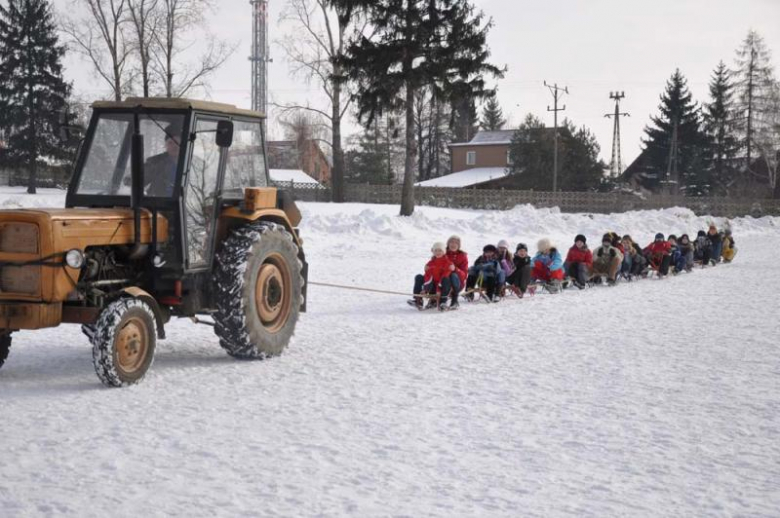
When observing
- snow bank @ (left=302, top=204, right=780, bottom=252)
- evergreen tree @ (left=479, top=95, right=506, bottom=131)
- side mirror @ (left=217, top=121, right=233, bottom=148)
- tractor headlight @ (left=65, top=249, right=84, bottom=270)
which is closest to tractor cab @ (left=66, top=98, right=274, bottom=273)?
side mirror @ (left=217, top=121, right=233, bottom=148)

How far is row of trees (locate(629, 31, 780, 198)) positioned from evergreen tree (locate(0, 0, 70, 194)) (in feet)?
144

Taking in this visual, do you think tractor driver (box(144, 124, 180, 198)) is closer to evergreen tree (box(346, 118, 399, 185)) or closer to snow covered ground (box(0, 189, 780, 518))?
snow covered ground (box(0, 189, 780, 518))

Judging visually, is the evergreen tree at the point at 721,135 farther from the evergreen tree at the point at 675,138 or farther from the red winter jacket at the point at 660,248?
the red winter jacket at the point at 660,248

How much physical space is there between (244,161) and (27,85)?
46.2 metres

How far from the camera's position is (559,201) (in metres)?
46.5

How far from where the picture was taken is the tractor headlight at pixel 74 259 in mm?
6695

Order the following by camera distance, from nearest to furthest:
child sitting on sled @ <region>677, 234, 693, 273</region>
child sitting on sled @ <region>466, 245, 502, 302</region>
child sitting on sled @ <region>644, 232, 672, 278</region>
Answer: child sitting on sled @ <region>466, 245, 502, 302</region> → child sitting on sled @ <region>644, 232, 672, 278</region> → child sitting on sled @ <region>677, 234, 693, 273</region>

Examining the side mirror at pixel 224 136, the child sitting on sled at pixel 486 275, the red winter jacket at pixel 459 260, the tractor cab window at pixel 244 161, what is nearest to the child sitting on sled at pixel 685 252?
the child sitting on sled at pixel 486 275

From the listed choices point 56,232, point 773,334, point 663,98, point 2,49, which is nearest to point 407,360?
point 56,232

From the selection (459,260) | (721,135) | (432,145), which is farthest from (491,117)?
(459,260)

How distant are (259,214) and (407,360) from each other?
7.17 ft

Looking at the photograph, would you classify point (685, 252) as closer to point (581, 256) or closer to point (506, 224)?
point (581, 256)

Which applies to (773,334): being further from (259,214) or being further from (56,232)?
(56,232)

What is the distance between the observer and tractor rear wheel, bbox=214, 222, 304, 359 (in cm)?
786
